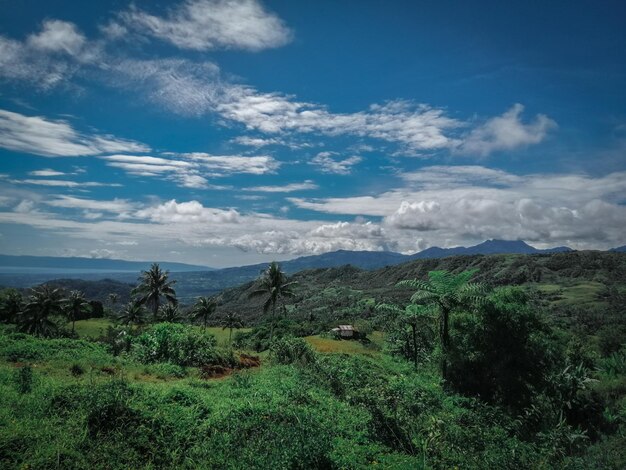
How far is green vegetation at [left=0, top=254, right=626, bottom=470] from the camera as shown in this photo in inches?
437

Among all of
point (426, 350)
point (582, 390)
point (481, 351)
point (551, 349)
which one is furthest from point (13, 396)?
point (426, 350)

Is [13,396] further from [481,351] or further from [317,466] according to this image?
[481,351]

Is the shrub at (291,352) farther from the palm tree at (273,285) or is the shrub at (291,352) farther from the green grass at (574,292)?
the green grass at (574,292)

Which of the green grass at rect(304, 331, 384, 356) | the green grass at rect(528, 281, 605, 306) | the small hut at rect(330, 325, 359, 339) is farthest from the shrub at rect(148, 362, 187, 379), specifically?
the green grass at rect(528, 281, 605, 306)

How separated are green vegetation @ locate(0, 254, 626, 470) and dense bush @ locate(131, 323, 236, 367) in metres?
0.09

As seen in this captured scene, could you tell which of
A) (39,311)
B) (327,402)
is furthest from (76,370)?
(39,311)

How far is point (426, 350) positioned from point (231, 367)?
24.9 meters

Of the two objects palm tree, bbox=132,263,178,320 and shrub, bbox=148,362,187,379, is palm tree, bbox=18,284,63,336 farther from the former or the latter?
shrub, bbox=148,362,187,379

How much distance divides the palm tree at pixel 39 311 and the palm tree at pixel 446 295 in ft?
173

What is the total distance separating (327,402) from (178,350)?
12255 mm

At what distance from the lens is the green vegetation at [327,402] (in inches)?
437

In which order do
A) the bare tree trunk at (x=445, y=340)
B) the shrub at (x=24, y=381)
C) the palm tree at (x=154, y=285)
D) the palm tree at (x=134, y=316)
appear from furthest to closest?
the palm tree at (x=134, y=316) → the palm tree at (x=154, y=285) → the bare tree trunk at (x=445, y=340) → the shrub at (x=24, y=381)

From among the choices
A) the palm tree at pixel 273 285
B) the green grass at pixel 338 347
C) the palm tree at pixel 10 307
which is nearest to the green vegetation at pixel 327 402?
the green grass at pixel 338 347

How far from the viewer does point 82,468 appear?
9.50m
